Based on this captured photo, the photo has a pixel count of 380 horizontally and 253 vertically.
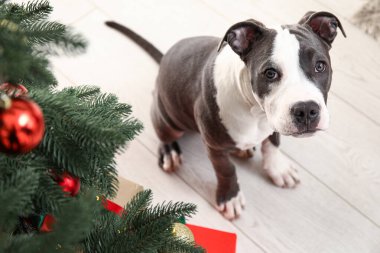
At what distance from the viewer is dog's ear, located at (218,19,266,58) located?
4.06 feet

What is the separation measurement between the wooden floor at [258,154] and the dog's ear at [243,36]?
0.72 m

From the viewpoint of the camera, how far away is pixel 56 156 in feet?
2.61

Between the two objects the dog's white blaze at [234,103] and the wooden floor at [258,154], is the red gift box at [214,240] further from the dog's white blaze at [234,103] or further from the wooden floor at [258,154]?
the dog's white blaze at [234,103]

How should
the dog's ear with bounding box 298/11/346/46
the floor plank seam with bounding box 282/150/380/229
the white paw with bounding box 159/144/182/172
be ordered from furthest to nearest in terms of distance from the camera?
the white paw with bounding box 159/144/182/172
the floor plank seam with bounding box 282/150/380/229
the dog's ear with bounding box 298/11/346/46

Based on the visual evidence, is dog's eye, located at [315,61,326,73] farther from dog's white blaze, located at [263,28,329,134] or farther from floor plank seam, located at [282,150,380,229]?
floor plank seam, located at [282,150,380,229]

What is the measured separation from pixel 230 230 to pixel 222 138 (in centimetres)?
47

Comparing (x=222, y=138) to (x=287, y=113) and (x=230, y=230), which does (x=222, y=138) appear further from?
(x=230, y=230)

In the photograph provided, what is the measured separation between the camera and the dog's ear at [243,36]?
4.06 feet

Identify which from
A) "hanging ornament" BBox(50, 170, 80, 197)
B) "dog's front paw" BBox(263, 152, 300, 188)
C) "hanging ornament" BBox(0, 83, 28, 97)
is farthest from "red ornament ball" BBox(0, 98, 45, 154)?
"dog's front paw" BBox(263, 152, 300, 188)

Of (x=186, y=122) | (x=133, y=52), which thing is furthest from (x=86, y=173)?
(x=133, y=52)

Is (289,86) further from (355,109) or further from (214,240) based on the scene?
(355,109)

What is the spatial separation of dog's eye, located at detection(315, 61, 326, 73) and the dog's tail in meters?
0.95

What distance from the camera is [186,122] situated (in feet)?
5.57

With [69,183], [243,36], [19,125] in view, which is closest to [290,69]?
[243,36]
